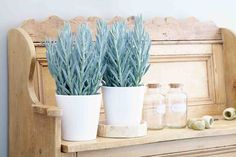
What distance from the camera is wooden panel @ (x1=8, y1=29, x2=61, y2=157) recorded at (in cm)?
108

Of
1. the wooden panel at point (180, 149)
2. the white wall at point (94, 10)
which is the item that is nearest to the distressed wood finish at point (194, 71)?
the white wall at point (94, 10)

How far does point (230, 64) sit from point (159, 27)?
0.32 m

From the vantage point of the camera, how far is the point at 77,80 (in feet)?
3.56

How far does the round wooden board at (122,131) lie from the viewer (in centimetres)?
112

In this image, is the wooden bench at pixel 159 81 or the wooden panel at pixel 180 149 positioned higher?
the wooden bench at pixel 159 81

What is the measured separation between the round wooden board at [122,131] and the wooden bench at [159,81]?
0.8 inches

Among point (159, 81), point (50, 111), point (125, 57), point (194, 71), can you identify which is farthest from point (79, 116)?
point (194, 71)

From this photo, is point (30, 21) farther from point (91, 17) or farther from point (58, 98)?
point (58, 98)

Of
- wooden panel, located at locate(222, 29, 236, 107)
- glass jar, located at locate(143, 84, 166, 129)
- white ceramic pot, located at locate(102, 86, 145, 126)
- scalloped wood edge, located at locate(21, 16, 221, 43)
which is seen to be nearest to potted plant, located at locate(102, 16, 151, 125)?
white ceramic pot, located at locate(102, 86, 145, 126)

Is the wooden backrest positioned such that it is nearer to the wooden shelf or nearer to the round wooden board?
the wooden shelf

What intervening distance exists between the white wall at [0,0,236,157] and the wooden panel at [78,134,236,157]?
41 cm

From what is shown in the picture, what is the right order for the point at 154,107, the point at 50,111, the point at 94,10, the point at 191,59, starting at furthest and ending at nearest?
the point at 191,59
the point at 94,10
the point at 154,107
the point at 50,111

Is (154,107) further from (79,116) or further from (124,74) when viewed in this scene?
(79,116)

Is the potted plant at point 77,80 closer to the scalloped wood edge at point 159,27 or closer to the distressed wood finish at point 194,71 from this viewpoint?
the scalloped wood edge at point 159,27
